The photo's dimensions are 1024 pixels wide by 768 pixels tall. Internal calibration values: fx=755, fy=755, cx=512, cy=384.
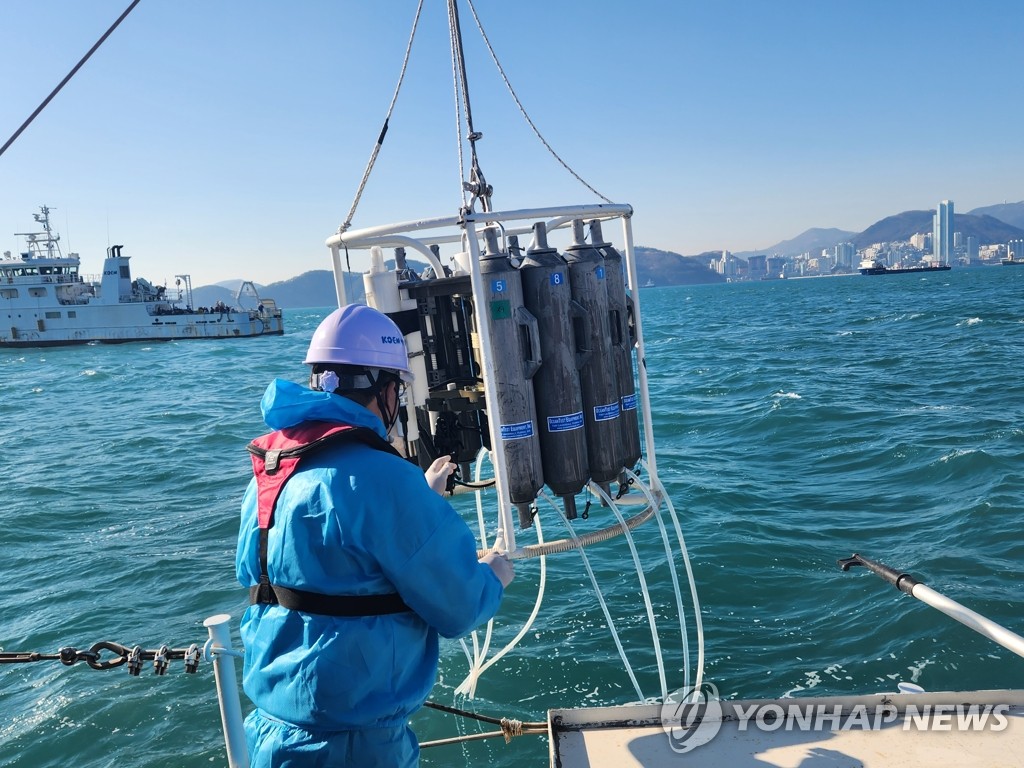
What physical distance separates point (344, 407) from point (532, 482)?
2202 mm

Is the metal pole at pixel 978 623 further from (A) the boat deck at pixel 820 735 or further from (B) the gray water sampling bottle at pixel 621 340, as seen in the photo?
(B) the gray water sampling bottle at pixel 621 340

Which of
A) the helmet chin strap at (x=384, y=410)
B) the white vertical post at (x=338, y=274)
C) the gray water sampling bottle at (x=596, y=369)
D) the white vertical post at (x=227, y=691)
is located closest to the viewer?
the helmet chin strap at (x=384, y=410)

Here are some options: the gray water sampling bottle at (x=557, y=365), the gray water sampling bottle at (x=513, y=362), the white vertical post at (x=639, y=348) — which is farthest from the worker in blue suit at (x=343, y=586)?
the white vertical post at (x=639, y=348)

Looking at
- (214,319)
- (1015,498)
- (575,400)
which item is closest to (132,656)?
(575,400)

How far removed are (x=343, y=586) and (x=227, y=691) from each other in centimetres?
143

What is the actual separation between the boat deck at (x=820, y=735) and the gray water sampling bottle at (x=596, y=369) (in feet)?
4.77

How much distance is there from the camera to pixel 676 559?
9984mm

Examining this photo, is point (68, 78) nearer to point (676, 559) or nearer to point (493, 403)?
point (493, 403)

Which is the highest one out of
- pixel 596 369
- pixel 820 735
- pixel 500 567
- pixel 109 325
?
pixel 109 325

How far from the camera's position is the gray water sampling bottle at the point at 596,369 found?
4.50 metres

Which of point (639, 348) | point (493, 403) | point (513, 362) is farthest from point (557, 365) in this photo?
point (639, 348)

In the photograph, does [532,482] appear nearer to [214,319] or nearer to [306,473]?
[306,473]

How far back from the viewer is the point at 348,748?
2420 millimetres

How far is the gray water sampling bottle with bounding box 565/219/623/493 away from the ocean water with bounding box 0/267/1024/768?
9.63 feet
